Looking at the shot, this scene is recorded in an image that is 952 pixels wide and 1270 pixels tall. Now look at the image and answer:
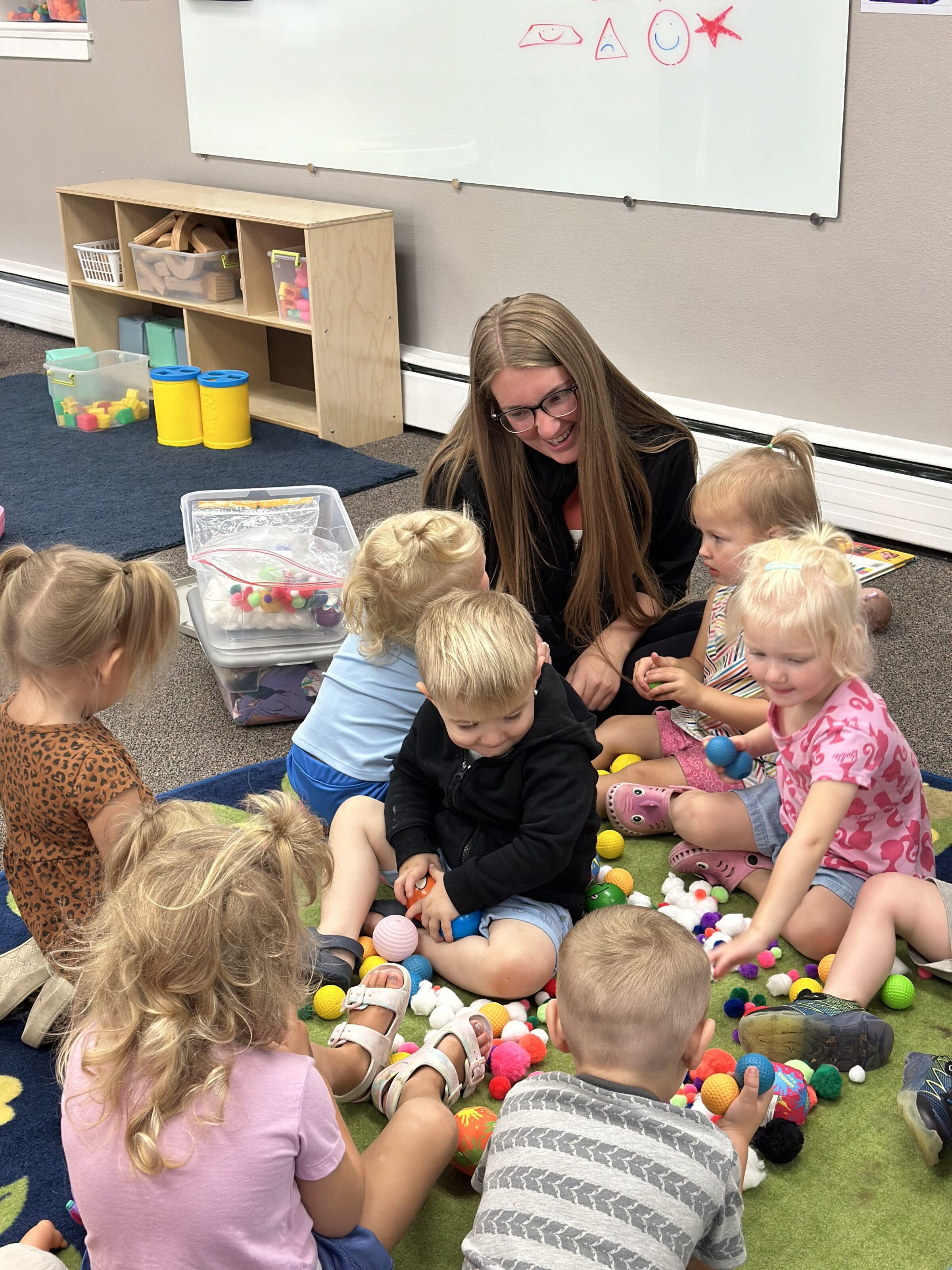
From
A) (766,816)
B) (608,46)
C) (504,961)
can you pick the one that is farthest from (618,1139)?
(608,46)

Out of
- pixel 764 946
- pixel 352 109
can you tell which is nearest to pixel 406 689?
pixel 764 946

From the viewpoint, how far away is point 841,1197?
1.29m

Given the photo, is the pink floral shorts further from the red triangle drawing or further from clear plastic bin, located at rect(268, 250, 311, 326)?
clear plastic bin, located at rect(268, 250, 311, 326)

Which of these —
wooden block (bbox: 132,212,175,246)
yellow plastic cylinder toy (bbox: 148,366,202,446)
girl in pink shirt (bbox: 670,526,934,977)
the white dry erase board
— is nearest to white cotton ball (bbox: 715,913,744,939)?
girl in pink shirt (bbox: 670,526,934,977)

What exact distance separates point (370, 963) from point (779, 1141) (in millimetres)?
600

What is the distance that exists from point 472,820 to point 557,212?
92.2 inches

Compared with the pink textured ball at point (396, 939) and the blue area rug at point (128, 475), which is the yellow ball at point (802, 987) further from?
the blue area rug at point (128, 475)

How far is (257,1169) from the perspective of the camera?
97 cm

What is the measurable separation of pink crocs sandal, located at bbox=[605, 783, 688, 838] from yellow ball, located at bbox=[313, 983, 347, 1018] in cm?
55

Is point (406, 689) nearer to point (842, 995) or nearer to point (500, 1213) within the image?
point (842, 995)

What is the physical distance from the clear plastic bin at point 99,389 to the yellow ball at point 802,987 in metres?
3.32

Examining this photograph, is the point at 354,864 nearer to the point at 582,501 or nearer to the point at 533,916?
the point at 533,916

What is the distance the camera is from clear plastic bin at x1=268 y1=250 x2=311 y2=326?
3820 millimetres

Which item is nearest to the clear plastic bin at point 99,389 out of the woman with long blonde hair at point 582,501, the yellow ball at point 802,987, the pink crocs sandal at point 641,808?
the woman with long blonde hair at point 582,501
